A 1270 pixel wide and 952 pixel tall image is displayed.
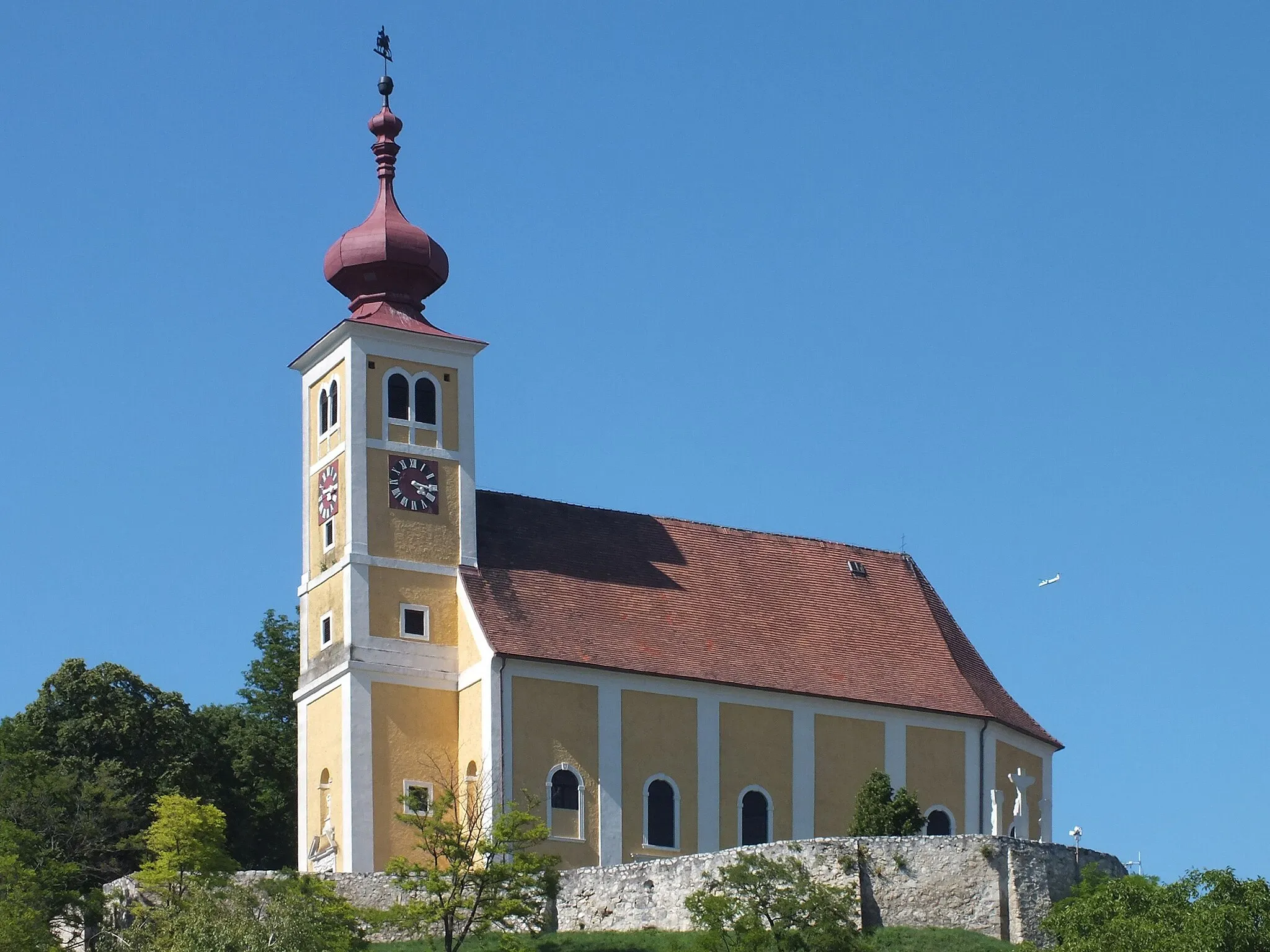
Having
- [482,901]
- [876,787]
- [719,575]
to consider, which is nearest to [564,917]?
[482,901]

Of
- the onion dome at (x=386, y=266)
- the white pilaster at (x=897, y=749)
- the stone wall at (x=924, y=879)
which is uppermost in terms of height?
the onion dome at (x=386, y=266)

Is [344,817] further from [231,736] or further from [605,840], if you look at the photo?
[231,736]

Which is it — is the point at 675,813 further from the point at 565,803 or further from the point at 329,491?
the point at 329,491

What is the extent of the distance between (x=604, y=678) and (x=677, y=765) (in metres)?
2.34

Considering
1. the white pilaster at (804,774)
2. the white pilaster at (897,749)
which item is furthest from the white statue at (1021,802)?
the white pilaster at (804,774)

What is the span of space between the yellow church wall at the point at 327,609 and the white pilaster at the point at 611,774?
546cm

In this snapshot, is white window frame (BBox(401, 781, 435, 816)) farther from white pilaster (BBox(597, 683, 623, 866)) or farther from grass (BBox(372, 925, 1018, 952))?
grass (BBox(372, 925, 1018, 952))

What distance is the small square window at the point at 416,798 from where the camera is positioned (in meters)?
60.7

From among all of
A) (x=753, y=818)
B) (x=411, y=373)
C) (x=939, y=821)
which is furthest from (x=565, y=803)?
(x=411, y=373)

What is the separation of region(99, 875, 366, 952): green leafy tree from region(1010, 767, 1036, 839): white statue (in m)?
16.6

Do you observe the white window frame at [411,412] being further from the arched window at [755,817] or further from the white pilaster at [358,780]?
the arched window at [755,817]

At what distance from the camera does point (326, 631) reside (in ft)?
213

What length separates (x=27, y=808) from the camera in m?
64.1

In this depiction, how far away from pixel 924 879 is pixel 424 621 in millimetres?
13145
